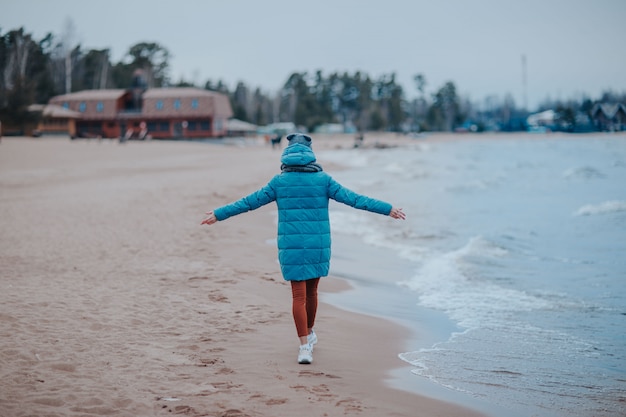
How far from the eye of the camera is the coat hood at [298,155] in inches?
193

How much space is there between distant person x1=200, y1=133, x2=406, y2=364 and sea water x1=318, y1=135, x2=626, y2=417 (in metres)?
1.17

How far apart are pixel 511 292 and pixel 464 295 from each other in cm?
73

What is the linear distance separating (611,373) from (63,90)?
79258 mm

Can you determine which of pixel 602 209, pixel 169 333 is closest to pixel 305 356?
pixel 169 333

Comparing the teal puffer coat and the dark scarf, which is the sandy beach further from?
the dark scarf

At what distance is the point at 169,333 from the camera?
5527 mm

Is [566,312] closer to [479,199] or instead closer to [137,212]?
[137,212]

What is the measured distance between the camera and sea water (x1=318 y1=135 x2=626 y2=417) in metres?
4.86

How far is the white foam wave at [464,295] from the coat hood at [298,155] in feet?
9.69

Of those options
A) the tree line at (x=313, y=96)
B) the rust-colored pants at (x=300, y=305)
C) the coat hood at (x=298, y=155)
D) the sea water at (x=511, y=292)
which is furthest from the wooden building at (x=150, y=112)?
the rust-colored pants at (x=300, y=305)

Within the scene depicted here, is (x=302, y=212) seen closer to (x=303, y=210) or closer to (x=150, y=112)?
(x=303, y=210)

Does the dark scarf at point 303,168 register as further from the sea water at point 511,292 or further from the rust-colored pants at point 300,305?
the sea water at point 511,292

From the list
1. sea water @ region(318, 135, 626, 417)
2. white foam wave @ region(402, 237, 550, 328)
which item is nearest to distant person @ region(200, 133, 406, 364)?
sea water @ region(318, 135, 626, 417)

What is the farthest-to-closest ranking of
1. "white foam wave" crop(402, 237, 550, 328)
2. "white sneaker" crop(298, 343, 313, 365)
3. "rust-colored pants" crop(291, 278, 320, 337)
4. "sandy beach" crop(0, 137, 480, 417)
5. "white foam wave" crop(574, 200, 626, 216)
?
"white foam wave" crop(574, 200, 626, 216) < "white foam wave" crop(402, 237, 550, 328) < "rust-colored pants" crop(291, 278, 320, 337) < "white sneaker" crop(298, 343, 313, 365) < "sandy beach" crop(0, 137, 480, 417)
